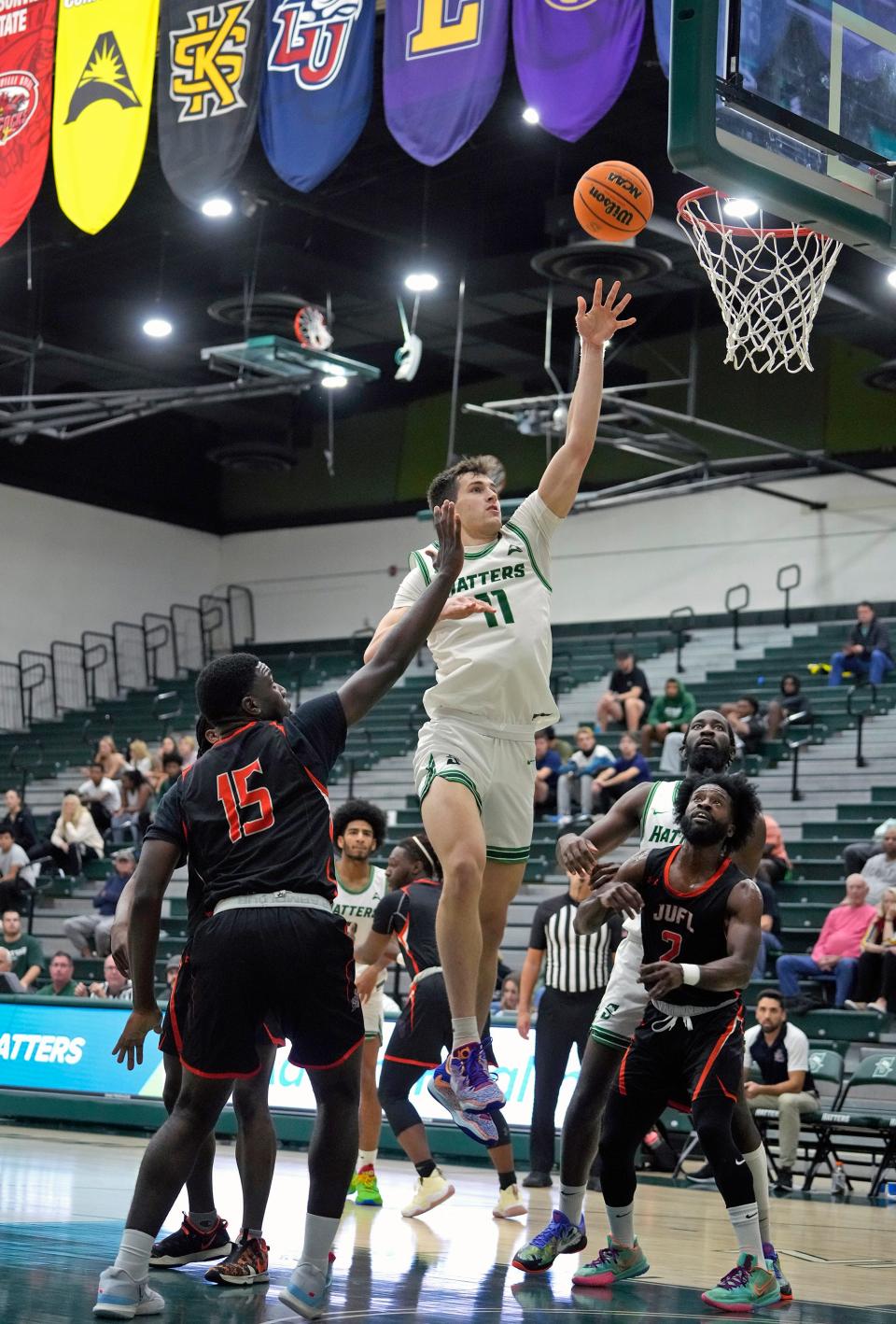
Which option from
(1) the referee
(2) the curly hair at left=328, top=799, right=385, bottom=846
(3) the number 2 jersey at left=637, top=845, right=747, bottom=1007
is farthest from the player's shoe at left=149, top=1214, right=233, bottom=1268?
(1) the referee

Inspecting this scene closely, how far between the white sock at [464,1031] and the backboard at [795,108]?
3.35 meters

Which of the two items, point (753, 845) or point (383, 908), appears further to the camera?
point (383, 908)

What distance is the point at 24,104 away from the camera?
14.6 m

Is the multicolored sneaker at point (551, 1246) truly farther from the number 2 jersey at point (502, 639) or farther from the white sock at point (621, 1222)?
the number 2 jersey at point (502, 639)

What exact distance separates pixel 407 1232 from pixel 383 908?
216 centimetres

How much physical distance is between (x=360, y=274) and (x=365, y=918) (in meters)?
14.5

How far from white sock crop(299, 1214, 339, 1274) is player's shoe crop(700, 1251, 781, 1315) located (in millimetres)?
1601

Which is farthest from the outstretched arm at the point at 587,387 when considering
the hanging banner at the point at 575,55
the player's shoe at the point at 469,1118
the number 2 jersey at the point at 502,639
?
the hanging banner at the point at 575,55

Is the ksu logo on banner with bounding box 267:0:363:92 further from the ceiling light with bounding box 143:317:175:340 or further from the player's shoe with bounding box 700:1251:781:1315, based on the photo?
the ceiling light with bounding box 143:317:175:340

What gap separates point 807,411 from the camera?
27.5 meters

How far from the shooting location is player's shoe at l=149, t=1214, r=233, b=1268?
6.59m

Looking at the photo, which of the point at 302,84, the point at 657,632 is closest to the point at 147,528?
the point at 657,632

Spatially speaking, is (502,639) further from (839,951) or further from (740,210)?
(839,951)

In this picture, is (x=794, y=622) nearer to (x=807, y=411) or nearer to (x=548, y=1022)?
(x=807, y=411)
